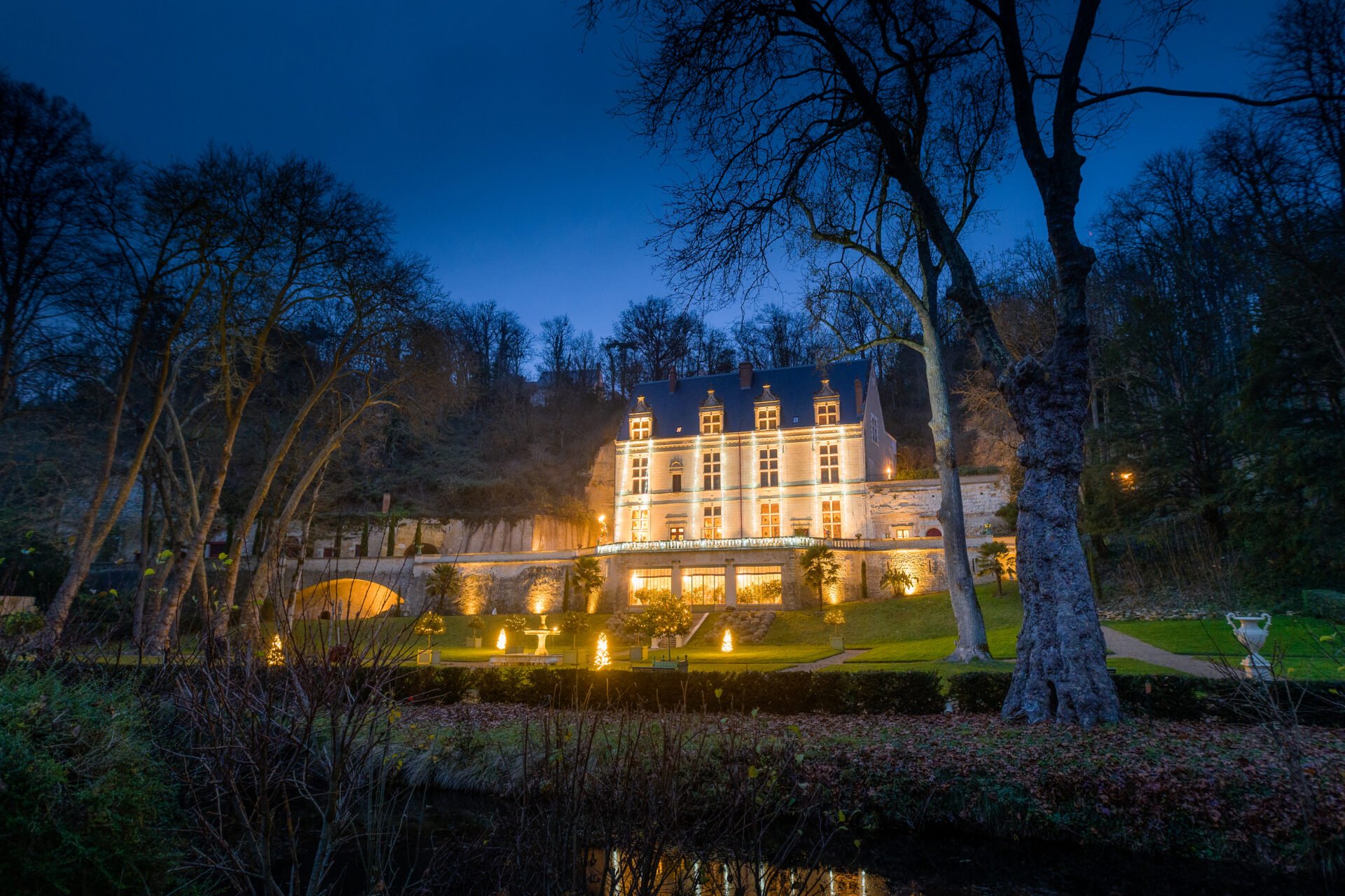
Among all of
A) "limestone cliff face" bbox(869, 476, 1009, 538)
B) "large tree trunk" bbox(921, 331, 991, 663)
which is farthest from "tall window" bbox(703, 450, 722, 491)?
"large tree trunk" bbox(921, 331, 991, 663)

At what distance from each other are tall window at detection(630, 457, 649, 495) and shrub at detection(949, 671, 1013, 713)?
→ 27.3 meters

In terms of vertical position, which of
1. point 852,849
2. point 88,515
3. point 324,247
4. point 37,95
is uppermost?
point 37,95

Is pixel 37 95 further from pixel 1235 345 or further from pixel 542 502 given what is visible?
pixel 1235 345

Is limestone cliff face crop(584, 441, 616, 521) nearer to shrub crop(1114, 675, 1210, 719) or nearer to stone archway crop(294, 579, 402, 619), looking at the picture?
stone archway crop(294, 579, 402, 619)

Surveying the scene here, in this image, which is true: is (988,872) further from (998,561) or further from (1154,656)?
(998,561)

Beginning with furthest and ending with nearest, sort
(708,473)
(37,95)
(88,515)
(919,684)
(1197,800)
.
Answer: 1. (708,473)
2. (88,515)
3. (37,95)
4. (919,684)
5. (1197,800)

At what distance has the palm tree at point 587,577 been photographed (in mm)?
32031

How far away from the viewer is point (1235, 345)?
81.5 ft

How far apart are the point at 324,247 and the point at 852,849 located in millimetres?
15962

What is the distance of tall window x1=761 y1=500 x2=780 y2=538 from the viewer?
1363 inches

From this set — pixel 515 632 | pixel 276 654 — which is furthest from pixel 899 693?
pixel 515 632

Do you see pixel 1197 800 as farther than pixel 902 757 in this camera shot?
No

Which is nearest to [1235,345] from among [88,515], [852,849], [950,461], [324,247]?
[950,461]

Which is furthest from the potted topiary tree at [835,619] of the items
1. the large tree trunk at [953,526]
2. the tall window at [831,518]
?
the large tree trunk at [953,526]
